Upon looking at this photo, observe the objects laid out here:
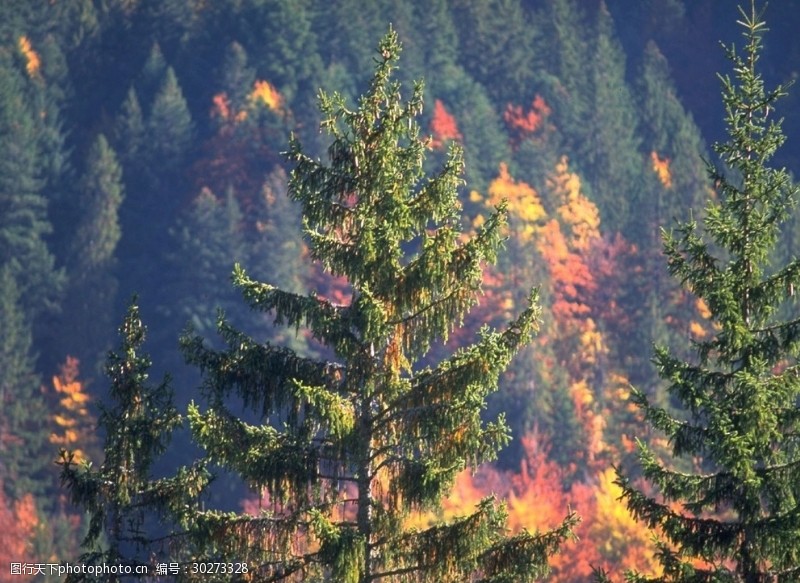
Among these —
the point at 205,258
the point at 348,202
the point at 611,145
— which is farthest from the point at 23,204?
the point at 348,202

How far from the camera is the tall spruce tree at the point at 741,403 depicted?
→ 669 inches

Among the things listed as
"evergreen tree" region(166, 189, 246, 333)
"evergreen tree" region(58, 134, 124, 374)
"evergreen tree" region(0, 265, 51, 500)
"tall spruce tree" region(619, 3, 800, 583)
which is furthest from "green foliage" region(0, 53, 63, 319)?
"tall spruce tree" region(619, 3, 800, 583)

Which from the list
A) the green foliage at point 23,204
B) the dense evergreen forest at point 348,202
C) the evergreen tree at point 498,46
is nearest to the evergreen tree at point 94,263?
the dense evergreen forest at point 348,202

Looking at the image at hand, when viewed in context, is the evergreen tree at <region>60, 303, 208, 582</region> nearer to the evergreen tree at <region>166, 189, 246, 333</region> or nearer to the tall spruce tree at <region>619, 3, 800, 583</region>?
the tall spruce tree at <region>619, 3, 800, 583</region>

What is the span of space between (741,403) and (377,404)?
14.4 ft

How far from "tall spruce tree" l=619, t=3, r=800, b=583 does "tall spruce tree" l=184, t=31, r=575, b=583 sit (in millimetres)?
1453

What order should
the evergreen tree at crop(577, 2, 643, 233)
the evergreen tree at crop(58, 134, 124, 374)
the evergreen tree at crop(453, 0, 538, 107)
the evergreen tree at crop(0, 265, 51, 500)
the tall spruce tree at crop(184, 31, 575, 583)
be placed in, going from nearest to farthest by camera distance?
1. the tall spruce tree at crop(184, 31, 575, 583)
2. the evergreen tree at crop(0, 265, 51, 500)
3. the evergreen tree at crop(58, 134, 124, 374)
4. the evergreen tree at crop(577, 2, 643, 233)
5. the evergreen tree at crop(453, 0, 538, 107)

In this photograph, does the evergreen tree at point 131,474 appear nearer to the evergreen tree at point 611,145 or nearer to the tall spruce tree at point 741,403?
the tall spruce tree at point 741,403

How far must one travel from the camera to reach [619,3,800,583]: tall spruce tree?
55.8ft

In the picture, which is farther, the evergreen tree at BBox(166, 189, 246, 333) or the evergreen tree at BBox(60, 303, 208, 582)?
the evergreen tree at BBox(166, 189, 246, 333)

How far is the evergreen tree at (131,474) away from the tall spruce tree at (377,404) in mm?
1931

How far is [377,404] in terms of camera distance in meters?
19.0

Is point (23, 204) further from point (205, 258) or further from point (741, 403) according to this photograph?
point (741, 403)

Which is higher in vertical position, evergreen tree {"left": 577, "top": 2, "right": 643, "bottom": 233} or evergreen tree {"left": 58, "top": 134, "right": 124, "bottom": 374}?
evergreen tree {"left": 577, "top": 2, "right": 643, "bottom": 233}
